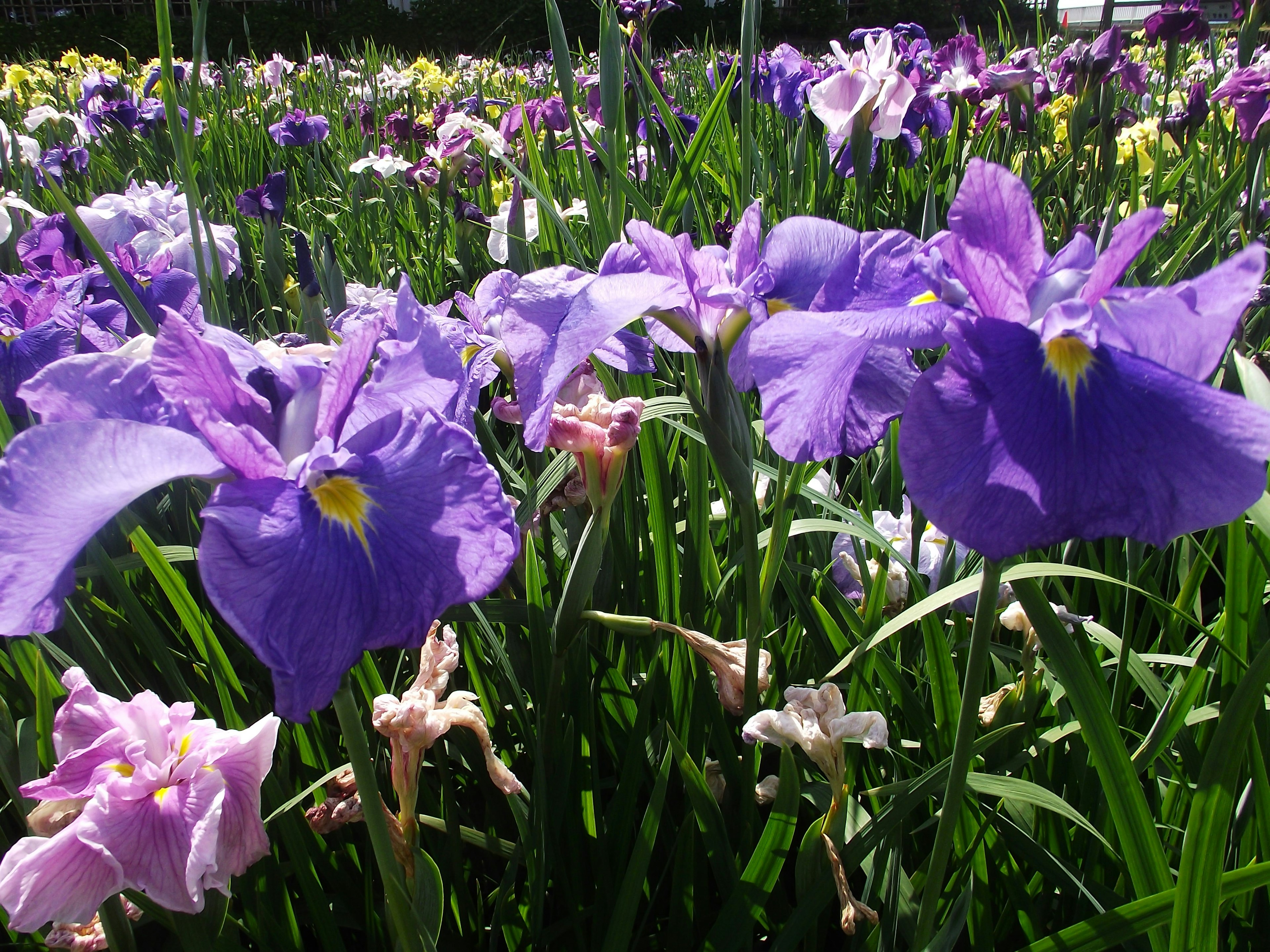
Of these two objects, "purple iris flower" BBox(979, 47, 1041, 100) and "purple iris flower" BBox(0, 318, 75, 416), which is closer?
"purple iris flower" BBox(0, 318, 75, 416)

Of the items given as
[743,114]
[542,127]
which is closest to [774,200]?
[743,114]

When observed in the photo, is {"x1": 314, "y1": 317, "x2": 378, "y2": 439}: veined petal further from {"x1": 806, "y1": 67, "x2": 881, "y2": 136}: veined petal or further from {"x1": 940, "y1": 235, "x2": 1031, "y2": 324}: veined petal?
{"x1": 806, "y1": 67, "x2": 881, "y2": 136}: veined petal

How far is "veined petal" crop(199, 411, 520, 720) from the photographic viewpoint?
0.54 meters

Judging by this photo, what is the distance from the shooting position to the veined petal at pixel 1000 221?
0.62 metres

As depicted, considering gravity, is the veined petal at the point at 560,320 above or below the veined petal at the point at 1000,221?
below

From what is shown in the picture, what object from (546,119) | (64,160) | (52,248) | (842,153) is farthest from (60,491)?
(64,160)

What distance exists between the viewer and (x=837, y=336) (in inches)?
24.7

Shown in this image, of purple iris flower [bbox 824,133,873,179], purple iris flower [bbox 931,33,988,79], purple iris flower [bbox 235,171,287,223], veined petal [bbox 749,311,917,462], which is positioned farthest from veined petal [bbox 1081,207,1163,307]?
purple iris flower [bbox 931,33,988,79]

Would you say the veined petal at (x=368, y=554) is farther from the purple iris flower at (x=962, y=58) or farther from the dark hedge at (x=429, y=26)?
the dark hedge at (x=429, y=26)

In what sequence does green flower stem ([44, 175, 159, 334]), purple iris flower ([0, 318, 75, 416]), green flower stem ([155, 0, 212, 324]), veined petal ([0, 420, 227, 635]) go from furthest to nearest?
purple iris flower ([0, 318, 75, 416]) → green flower stem ([155, 0, 212, 324]) → green flower stem ([44, 175, 159, 334]) → veined petal ([0, 420, 227, 635])

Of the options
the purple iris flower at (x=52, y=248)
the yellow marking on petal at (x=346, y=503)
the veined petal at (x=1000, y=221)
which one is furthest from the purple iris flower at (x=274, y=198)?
the veined petal at (x=1000, y=221)

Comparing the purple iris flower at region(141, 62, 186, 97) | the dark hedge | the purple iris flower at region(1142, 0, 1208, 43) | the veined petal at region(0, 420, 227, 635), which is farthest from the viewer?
the dark hedge

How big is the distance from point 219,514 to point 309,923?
0.70m

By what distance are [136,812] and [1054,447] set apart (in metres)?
0.74
